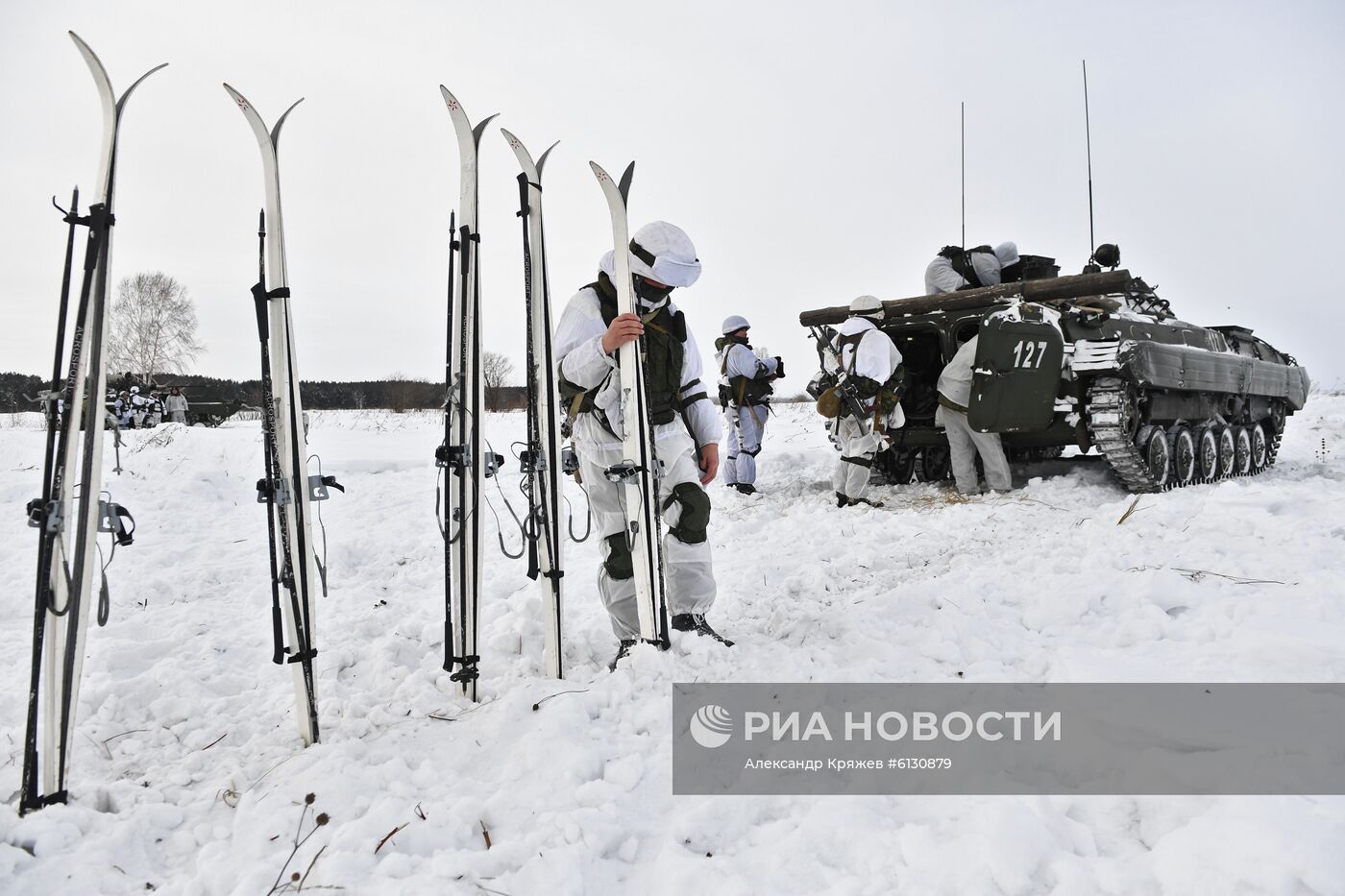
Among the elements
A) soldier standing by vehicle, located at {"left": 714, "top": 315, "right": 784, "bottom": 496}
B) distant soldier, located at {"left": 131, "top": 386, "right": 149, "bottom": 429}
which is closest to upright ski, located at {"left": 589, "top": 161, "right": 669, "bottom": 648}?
soldier standing by vehicle, located at {"left": 714, "top": 315, "right": 784, "bottom": 496}

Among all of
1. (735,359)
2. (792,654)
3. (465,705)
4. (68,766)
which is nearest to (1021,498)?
(735,359)

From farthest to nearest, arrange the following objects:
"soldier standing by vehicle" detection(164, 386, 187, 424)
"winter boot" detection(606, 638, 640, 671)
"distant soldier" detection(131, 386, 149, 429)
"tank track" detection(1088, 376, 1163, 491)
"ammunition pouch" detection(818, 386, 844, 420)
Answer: "soldier standing by vehicle" detection(164, 386, 187, 424) → "distant soldier" detection(131, 386, 149, 429) → "ammunition pouch" detection(818, 386, 844, 420) → "tank track" detection(1088, 376, 1163, 491) → "winter boot" detection(606, 638, 640, 671)

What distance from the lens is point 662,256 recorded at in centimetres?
341

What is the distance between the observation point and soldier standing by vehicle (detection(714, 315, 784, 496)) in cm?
840

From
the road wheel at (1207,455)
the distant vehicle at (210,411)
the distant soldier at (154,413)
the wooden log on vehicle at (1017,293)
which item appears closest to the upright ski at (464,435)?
the wooden log on vehicle at (1017,293)

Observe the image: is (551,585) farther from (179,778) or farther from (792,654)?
(179,778)

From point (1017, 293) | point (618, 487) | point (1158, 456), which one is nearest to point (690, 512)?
point (618, 487)

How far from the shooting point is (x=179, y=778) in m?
2.43

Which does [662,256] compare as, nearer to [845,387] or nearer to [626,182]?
[626,182]

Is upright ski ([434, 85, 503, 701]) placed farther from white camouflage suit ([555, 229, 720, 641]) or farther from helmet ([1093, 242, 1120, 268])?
helmet ([1093, 242, 1120, 268])

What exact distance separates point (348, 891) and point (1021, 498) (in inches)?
235
